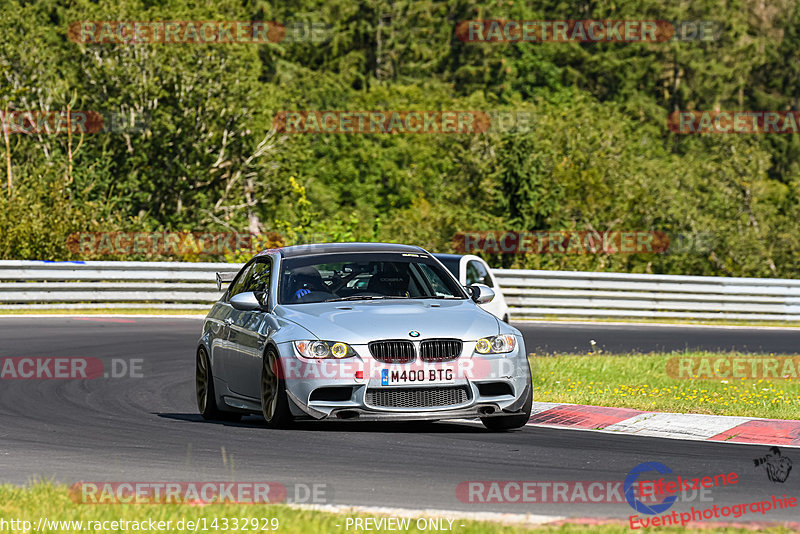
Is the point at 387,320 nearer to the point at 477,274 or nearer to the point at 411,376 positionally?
the point at 411,376

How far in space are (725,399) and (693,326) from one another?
13746mm

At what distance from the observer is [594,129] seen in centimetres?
5325

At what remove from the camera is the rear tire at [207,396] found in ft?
38.0

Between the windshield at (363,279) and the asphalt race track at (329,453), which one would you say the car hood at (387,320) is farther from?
the asphalt race track at (329,453)

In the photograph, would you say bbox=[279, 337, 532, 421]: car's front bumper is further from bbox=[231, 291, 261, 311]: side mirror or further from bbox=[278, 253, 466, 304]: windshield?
bbox=[278, 253, 466, 304]: windshield

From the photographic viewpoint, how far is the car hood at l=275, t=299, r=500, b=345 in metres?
9.85

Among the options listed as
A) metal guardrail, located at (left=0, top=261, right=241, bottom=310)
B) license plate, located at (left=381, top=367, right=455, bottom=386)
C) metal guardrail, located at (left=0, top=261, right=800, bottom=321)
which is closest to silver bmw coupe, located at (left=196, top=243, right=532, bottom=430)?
license plate, located at (left=381, top=367, right=455, bottom=386)

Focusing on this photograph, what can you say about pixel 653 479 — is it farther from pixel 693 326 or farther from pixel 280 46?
pixel 280 46

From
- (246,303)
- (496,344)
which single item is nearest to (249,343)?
(246,303)

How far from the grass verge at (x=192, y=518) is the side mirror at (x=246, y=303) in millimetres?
3690

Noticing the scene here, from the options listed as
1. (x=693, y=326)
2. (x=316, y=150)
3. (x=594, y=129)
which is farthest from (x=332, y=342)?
(x=316, y=150)

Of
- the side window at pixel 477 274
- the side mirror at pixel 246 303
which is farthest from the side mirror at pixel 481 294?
the side window at pixel 477 274

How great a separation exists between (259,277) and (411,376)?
94.2 inches

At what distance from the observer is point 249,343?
35.2ft
